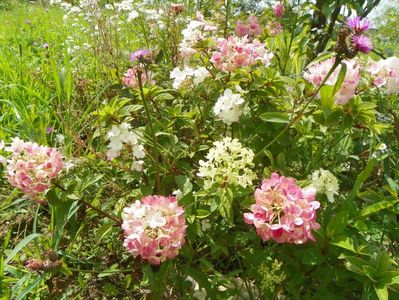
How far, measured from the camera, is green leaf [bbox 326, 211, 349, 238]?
1158 mm

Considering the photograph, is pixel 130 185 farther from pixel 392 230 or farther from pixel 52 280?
pixel 392 230

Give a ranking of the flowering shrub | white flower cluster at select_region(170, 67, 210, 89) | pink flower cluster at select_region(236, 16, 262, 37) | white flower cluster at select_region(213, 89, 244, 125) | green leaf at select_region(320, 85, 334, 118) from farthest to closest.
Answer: pink flower cluster at select_region(236, 16, 262, 37) < white flower cluster at select_region(170, 67, 210, 89) < white flower cluster at select_region(213, 89, 244, 125) < green leaf at select_region(320, 85, 334, 118) < the flowering shrub

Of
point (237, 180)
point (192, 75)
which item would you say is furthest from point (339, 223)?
point (192, 75)

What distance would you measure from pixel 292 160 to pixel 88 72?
202 centimetres

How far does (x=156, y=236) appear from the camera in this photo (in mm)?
1110

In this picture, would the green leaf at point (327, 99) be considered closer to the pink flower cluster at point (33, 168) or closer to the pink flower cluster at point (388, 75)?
the pink flower cluster at point (388, 75)

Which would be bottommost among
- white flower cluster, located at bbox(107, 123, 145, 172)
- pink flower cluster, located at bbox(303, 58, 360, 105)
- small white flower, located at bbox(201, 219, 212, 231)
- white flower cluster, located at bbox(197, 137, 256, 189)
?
small white flower, located at bbox(201, 219, 212, 231)

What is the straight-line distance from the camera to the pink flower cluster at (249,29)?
2.01m

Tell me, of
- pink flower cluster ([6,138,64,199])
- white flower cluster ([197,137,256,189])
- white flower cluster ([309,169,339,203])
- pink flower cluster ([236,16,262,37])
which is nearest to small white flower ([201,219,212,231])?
white flower cluster ([197,137,256,189])

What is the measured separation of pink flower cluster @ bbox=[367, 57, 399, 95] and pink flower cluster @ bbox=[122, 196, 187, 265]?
0.78 m

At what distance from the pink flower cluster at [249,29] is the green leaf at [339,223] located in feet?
3.65

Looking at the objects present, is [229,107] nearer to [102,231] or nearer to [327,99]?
[327,99]

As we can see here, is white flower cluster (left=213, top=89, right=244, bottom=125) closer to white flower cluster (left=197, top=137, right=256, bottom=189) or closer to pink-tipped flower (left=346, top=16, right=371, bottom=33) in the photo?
white flower cluster (left=197, top=137, right=256, bottom=189)

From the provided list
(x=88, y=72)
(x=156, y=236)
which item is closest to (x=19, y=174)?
(x=156, y=236)
